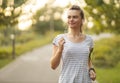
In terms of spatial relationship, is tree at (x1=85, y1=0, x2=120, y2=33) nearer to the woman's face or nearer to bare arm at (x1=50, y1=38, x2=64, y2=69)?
the woman's face

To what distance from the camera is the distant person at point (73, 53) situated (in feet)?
14.8

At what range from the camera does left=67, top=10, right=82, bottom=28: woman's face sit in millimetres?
4578

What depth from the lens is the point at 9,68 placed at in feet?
68.1

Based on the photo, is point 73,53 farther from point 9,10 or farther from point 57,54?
point 9,10

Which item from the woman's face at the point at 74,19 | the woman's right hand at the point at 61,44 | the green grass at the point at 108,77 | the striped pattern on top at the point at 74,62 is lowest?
the green grass at the point at 108,77

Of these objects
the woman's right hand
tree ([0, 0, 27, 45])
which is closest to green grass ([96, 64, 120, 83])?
tree ([0, 0, 27, 45])

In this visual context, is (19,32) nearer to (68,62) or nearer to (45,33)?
(45,33)

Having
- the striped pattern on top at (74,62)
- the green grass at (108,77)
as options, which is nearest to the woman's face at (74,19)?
the striped pattern on top at (74,62)

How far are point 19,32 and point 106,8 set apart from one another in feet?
116

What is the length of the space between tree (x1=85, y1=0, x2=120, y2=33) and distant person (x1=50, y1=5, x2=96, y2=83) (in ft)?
25.6

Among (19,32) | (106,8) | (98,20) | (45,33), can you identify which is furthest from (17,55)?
(45,33)

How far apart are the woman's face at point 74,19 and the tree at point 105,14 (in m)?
7.77

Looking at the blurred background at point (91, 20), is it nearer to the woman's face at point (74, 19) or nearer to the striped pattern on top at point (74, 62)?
the woman's face at point (74, 19)

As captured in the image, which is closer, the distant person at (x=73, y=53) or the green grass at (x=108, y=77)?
the distant person at (x=73, y=53)
